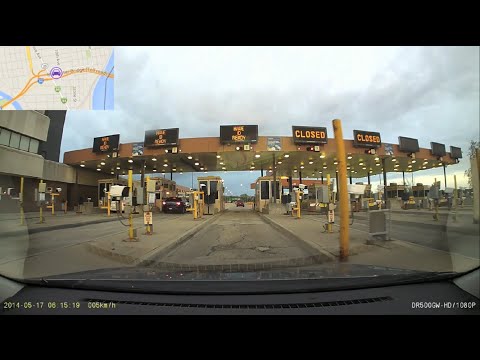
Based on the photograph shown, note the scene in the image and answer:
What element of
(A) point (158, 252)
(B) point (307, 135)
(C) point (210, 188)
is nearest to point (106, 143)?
(A) point (158, 252)

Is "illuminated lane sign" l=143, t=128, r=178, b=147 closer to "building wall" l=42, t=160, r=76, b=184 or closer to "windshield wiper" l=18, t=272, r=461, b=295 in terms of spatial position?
"building wall" l=42, t=160, r=76, b=184

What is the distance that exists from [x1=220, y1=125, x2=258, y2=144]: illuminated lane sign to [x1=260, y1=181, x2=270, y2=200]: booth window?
514 inches

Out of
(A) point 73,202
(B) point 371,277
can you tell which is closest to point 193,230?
(B) point 371,277

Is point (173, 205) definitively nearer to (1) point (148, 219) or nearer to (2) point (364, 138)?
(1) point (148, 219)

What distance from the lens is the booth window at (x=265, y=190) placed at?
28.5 meters

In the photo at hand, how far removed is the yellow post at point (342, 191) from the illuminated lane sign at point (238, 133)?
7913 millimetres

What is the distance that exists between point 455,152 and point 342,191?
368cm

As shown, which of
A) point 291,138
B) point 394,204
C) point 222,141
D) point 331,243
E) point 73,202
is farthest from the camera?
point 394,204

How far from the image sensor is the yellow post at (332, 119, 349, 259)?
644 cm

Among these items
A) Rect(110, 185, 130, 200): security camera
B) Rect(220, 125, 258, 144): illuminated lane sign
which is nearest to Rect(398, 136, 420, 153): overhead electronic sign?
Rect(220, 125, 258, 144): illuminated lane sign
